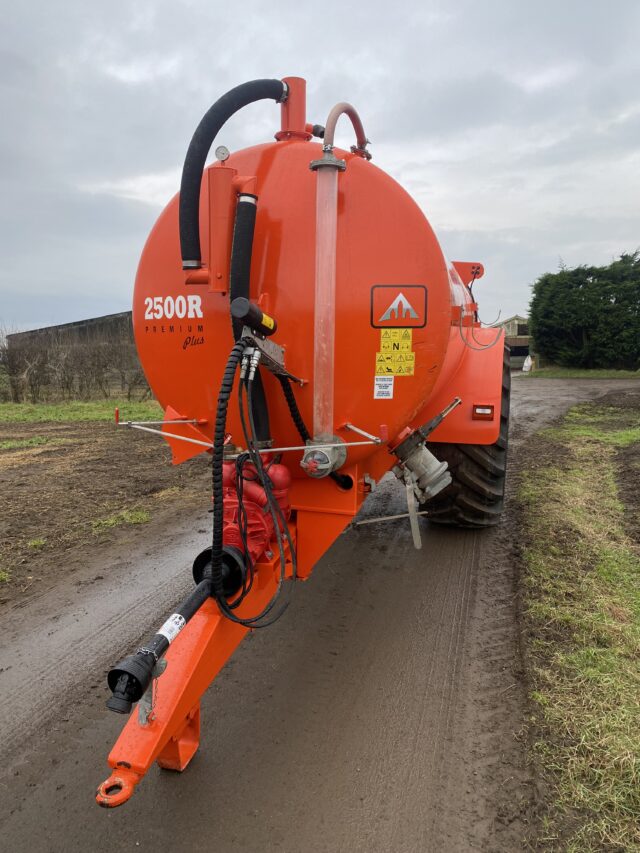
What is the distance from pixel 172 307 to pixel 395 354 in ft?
3.40

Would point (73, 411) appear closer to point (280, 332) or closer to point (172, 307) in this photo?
point (172, 307)

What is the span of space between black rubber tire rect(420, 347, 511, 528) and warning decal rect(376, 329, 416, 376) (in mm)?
1642

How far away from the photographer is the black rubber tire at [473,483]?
13.2 ft

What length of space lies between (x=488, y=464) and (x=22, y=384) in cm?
1283

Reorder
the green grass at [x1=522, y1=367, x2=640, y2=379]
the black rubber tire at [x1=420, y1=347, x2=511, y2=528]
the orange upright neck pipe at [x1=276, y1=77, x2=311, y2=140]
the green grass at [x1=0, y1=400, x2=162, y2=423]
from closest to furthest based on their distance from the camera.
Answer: the orange upright neck pipe at [x1=276, y1=77, x2=311, y2=140] < the black rubber tire at [x1=420, y1=347, x2=511, y2=528] < the green grass at [x1=0, y1=400, x2=162, y2=423] < the green grass at [x1=522, y1=367, x2=640, y2=379]

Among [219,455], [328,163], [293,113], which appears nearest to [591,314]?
[293,113]

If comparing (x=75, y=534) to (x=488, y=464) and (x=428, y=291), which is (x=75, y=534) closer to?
(x=488, y=464)

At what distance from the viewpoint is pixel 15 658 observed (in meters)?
2.94

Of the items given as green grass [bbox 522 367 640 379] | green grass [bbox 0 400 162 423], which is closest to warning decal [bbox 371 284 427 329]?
green grass [bbox 0 400 162 423]

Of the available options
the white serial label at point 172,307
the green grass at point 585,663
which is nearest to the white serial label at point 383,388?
the white serial label at point 172,307

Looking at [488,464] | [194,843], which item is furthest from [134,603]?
[488,464]

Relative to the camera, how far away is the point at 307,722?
96.6 inches

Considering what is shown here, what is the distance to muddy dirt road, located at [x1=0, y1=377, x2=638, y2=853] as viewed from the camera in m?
1.93

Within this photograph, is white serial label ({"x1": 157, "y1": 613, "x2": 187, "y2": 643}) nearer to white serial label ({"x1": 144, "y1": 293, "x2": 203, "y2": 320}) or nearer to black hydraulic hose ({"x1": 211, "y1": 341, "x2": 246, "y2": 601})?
black hydraulic hose ({"x1": 211, "y1": 341, "x2": 246, "y2": 601})
